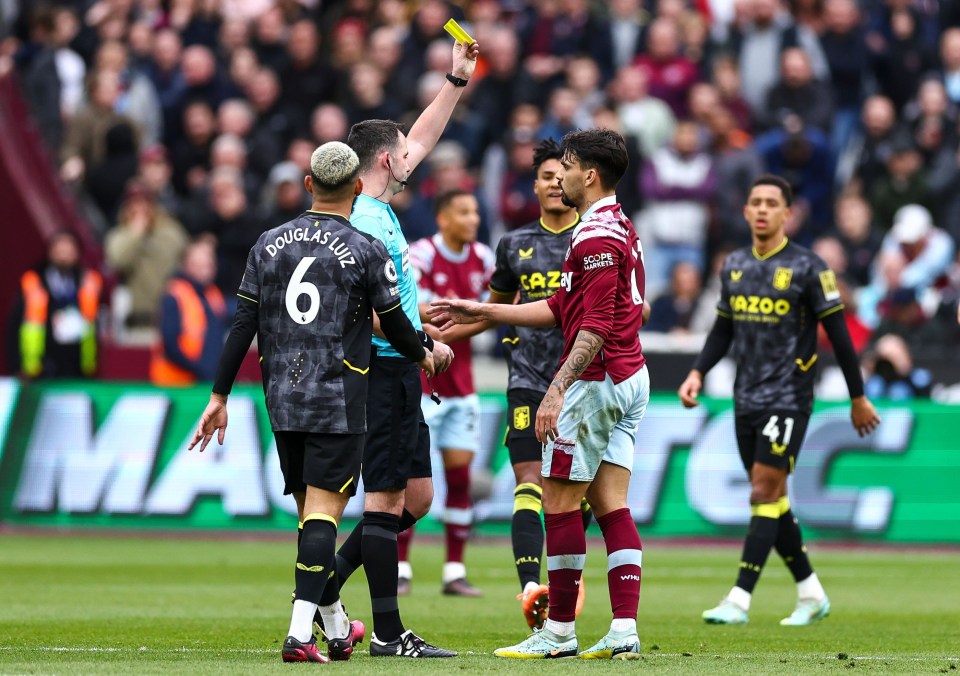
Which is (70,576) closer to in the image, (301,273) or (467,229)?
(467,229)

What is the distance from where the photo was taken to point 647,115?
21.9 m

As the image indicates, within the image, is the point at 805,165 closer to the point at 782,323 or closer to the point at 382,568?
the point at 782,323

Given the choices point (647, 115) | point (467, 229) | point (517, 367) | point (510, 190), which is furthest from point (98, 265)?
point (517, 367)

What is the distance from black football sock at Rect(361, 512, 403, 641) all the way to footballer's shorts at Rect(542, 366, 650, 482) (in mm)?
870

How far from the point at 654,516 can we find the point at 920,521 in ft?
8.62

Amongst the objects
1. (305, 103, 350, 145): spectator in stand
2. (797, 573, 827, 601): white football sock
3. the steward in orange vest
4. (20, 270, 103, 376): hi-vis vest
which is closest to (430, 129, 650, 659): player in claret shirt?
(797, 573, 827, 601): white football sock

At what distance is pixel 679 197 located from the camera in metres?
20.8

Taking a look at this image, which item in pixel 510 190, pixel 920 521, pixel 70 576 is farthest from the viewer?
pixel 510 190

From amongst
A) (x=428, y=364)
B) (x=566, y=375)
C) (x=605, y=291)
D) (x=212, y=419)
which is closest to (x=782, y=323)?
(x=605, y=291)

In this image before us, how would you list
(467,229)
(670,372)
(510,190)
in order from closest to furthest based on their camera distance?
(467,229) → (670,372) → (510,190)

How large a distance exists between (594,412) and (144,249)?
43.1 feet

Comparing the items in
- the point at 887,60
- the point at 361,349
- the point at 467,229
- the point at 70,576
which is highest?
the point at 887,60

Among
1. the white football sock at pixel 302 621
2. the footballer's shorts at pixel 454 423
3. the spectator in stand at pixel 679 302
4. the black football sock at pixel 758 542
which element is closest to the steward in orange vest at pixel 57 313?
the spectator in stand at pixel 679 302

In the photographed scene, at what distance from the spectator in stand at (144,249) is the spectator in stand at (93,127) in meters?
1.57
